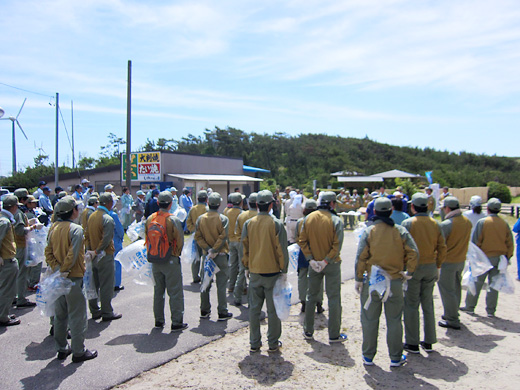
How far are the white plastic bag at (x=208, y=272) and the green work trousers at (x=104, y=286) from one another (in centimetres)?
149

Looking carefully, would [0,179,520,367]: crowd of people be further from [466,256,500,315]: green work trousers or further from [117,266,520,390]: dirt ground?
[117,266,520,390]: dirt ground

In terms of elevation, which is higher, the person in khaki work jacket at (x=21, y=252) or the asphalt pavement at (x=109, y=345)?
the person in khaki work jacket at (x=21, y=252)

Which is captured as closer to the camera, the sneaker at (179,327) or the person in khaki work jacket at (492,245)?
the sneaker at (179,327)

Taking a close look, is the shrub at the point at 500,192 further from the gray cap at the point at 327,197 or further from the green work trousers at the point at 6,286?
the green work trousers at the point at 6,286

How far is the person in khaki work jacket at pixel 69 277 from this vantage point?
454cm

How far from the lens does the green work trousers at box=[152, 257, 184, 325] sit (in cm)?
548

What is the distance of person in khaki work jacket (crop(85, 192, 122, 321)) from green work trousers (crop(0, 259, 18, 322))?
109cm

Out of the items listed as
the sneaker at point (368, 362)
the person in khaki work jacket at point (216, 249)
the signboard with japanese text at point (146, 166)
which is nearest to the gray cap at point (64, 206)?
the person in khaki work jacket at point (216, 249)

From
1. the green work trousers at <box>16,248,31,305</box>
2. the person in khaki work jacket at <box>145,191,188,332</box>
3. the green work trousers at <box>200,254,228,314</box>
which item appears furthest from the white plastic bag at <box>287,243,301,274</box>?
the green work trousers at <box>16,248,31,305</box>

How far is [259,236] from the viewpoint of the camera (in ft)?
16.1

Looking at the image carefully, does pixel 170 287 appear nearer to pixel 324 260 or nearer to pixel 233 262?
pixel 233 262

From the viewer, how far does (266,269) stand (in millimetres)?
4805

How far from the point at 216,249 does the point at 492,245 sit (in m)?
4.46

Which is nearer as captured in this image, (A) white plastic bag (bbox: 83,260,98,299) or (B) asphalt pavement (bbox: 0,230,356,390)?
(B) asphalt pavement (bbox: 0,230,356,390)
